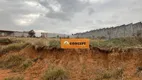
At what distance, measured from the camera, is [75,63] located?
16.1 meters

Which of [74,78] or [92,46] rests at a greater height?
[92,46]

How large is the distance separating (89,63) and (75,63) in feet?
2.92

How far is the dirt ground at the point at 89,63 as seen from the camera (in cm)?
1407

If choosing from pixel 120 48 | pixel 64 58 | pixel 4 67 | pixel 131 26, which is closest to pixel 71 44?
pixel 64 58

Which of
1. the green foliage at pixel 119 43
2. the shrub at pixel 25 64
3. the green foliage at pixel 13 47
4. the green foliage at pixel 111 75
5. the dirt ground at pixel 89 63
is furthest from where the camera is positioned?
→ the green foliage at pixel 13 47

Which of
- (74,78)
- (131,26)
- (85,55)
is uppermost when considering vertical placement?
(131,26)

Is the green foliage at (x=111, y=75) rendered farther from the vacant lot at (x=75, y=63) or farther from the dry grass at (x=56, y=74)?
the dry grass at (x=56, y=74)

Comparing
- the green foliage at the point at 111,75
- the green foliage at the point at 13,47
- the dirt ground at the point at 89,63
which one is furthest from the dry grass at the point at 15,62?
the green foliage at the point at 111,75

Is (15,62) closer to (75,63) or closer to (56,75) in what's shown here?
(75,63)

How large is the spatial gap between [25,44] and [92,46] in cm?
729

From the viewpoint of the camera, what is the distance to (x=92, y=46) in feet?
54.9

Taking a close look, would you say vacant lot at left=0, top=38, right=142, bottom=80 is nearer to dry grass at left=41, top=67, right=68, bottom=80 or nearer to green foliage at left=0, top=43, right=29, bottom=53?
dry grass at left=41, top=67, right=68, bottom=80

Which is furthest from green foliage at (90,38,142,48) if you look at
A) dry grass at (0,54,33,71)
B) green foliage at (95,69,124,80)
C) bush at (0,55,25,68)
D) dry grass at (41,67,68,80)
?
bush at (0,55,25,68)

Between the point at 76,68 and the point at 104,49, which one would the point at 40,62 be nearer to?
the point at 76,68
